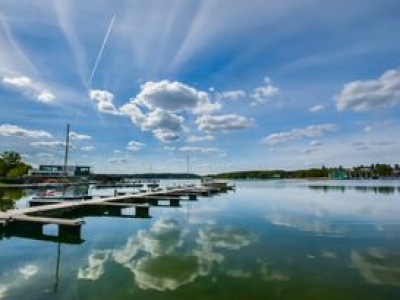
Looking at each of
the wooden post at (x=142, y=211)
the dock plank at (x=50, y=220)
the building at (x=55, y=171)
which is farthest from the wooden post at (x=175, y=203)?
the building at (x=55, y=171)

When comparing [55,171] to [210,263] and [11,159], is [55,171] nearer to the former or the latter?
[11,159]

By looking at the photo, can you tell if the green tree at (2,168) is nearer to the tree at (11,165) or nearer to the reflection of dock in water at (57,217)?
the tree at (11,165)

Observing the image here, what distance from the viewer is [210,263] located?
13.1 m

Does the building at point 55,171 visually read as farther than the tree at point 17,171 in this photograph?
Yes

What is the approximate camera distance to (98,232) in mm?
21078

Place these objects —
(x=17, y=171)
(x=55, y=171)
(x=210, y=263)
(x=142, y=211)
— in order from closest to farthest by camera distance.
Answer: (x=210, y=263)
(x=142, y=211)
(x=17, y=171)
(x=55, y=171)

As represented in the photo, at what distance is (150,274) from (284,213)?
19998 millimetres

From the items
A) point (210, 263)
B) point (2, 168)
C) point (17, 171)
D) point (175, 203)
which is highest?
point (2, 168)

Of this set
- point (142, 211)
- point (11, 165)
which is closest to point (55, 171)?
point (11, 165)

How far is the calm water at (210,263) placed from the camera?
1012 centimetres

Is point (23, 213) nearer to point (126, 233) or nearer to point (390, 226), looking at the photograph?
point (126, 233)

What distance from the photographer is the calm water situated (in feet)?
33.2

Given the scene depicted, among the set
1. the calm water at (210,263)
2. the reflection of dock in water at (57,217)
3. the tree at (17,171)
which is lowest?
the calm water at (210,263)

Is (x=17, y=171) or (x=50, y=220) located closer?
(x=50, y=220)
